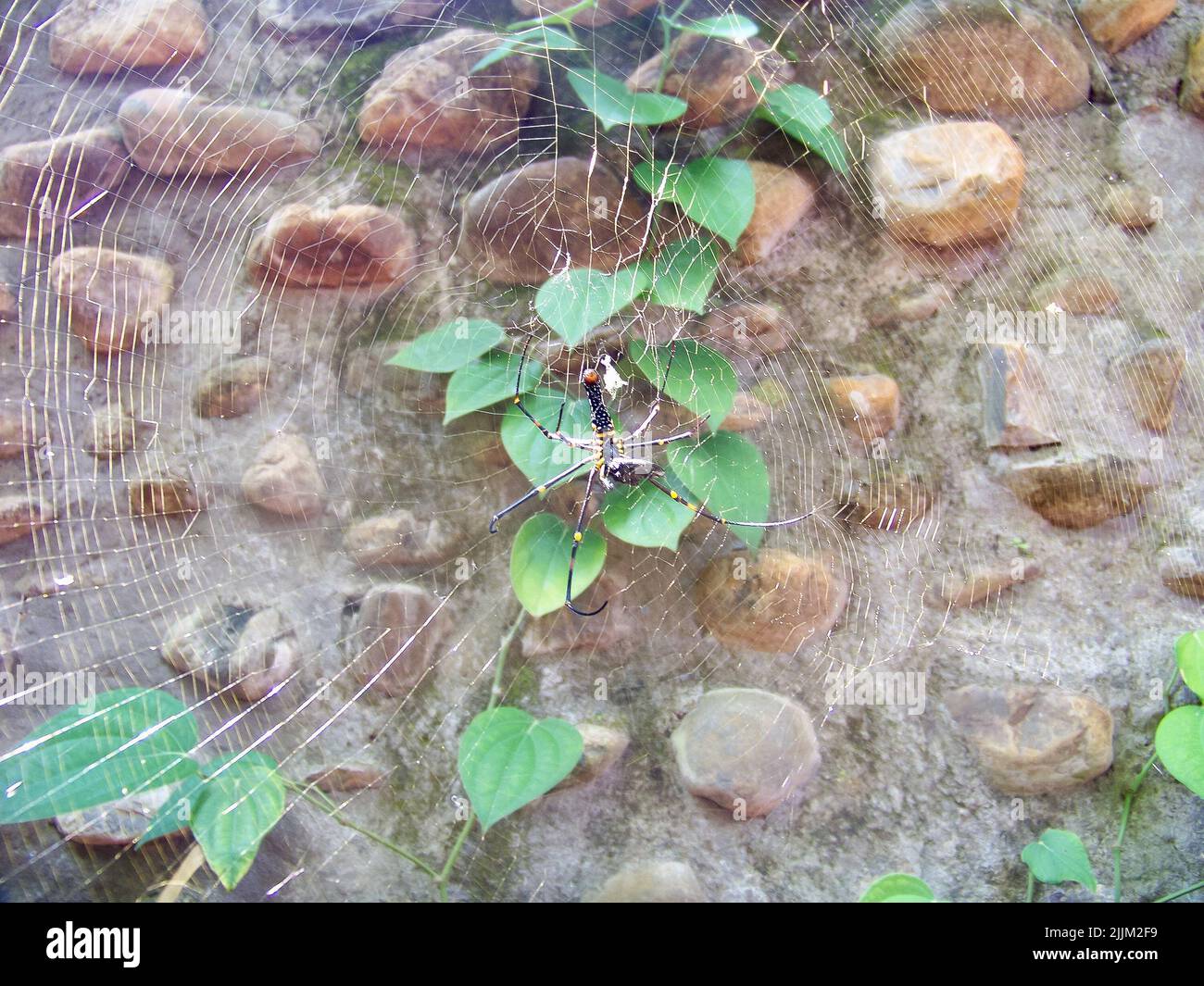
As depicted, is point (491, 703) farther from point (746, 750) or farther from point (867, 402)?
point (867, 402)

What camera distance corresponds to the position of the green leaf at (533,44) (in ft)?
3.11

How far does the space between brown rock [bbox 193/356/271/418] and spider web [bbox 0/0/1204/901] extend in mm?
11

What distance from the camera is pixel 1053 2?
41.8 inches

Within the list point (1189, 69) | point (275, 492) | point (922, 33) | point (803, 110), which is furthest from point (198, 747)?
point (1189, 69)

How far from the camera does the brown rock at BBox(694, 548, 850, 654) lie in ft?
3.36

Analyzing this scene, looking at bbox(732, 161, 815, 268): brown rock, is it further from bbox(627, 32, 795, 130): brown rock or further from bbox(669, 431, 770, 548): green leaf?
bbox(669, 431, 770, 548): green leaf

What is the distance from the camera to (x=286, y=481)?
0.95 meters

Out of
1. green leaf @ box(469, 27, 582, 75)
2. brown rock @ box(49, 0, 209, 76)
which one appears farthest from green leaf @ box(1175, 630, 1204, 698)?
brown rock @ box(49, 0, 209, 76)

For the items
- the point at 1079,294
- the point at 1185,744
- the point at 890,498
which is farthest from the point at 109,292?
the point at 1185,744
